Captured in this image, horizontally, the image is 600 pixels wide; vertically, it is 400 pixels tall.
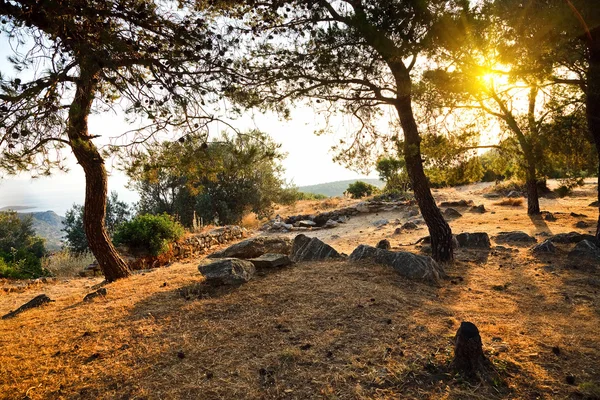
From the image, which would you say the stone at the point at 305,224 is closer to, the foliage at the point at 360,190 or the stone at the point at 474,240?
the stone at the point at 474,240

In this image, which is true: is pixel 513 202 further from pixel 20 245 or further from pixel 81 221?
pixel 20 245

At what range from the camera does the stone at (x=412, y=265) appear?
229 inches

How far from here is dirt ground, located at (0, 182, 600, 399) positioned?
2762 mm

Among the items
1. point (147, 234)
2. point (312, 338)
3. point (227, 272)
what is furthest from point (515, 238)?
point (147, 234)

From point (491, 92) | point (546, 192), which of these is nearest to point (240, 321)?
point (491, 92)

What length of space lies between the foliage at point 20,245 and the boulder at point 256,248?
7.15m

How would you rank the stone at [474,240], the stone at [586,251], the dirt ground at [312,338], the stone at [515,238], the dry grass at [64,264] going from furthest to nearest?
the dry grass at [64,264], the stone at [515,238], the stone at [474,240], the stone at [586,251], the dirt ground at [312,338]

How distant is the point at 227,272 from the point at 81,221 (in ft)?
71.8

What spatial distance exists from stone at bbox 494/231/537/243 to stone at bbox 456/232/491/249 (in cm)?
91

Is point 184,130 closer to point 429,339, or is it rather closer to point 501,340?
point 429,339

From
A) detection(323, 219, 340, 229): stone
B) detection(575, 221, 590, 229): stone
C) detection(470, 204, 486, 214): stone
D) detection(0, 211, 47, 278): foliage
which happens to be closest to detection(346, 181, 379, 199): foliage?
detection(323, 219, 340, 229): stone

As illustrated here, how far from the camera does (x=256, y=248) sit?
773 centimetres

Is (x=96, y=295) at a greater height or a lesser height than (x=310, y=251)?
lesser

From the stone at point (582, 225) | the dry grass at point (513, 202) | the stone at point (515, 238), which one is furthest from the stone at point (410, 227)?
the dry grass at point (513, 202)
